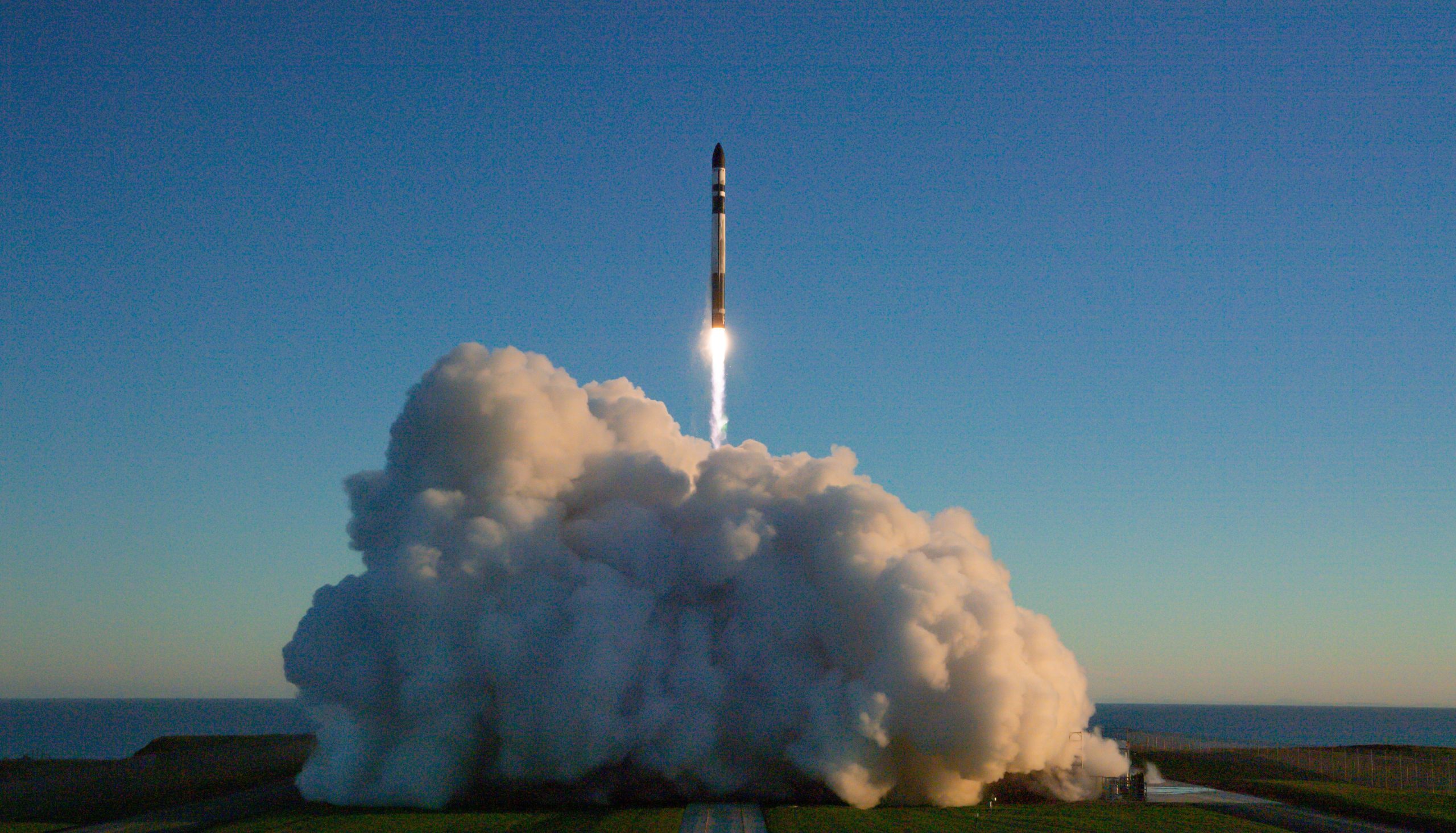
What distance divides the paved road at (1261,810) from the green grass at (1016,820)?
1.35 m

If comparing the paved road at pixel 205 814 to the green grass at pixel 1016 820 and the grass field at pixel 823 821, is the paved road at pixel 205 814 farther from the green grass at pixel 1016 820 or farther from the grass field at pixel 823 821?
the green grass at pixel 1016 820

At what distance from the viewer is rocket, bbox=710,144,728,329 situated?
6612cm

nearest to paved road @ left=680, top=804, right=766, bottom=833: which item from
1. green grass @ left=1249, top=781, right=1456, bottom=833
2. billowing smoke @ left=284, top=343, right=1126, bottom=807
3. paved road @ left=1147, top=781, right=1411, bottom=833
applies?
billowing smoke @ left=284, top=343, right=1126, bottom=807

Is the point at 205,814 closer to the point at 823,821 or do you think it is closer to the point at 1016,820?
the point at 823,821

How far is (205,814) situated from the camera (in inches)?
1918

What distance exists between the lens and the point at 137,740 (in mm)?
172250

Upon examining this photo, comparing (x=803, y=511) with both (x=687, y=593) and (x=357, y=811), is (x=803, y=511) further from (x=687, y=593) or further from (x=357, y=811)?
(x=357, y=811)

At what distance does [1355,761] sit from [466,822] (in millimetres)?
53999

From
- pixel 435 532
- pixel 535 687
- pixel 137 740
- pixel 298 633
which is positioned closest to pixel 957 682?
pixel 535 687

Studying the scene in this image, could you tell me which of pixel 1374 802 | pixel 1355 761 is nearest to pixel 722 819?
pixel 1374 802

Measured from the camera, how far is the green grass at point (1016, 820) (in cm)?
4184

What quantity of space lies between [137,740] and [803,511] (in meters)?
148

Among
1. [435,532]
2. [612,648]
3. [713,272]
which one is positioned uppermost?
[713,272]

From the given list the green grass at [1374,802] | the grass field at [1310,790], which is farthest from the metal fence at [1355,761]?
the green grass at [1374,802]
